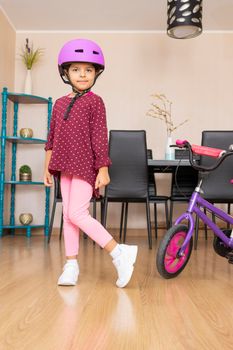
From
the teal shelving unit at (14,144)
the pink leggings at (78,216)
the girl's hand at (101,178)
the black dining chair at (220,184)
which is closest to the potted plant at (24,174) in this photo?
the teal shelving unit at (14,144)

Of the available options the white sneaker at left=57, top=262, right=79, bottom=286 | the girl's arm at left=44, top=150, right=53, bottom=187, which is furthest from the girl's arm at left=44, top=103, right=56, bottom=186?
the white sneaker at left=57, top=262, right=79, bottom=286

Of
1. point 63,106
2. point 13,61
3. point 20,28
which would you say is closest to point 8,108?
point 13,61

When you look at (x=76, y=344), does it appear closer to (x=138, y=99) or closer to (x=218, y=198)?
(x=218, y=198)

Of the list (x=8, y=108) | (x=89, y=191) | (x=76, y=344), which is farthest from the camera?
(x=8, y=108)

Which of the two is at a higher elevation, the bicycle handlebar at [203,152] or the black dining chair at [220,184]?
the bicycle handlebar at [203,152]

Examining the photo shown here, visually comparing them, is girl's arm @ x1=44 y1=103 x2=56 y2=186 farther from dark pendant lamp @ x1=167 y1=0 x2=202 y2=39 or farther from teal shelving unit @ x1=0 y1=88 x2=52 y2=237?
teal shelving unit @ x1=0 y1=88 x2=52 y2=237

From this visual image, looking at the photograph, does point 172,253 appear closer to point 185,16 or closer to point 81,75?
point 81,75

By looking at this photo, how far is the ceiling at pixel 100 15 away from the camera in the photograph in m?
4.16

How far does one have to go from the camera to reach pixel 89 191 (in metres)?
1.87

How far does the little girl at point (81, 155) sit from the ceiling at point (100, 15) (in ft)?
8.42

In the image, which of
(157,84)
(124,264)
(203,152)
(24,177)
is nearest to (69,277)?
(124,264)

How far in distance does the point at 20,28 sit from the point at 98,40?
2.95 feet

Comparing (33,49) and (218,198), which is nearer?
(218,198)

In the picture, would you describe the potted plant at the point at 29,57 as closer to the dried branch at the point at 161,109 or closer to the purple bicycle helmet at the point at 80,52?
the dried branch at the point at 161,109
